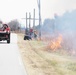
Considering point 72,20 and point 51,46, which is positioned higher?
point 72,20

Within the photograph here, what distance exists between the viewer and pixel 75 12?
30578mm

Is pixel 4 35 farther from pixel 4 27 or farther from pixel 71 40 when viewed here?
pixel 71 40

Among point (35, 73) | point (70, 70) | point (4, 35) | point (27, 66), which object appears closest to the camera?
point (35, 73)

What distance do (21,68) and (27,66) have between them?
777 mm

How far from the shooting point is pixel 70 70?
47.1 ft

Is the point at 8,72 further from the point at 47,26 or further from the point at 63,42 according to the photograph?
the point at 47,26

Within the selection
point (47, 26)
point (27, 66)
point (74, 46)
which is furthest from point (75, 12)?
point (47, 26)

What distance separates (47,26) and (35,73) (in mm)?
59219

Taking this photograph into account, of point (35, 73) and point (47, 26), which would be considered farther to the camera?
point (47, 26)

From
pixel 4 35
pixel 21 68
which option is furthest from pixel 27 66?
pixel 4 35

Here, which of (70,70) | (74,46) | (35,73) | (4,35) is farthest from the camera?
(4,35)

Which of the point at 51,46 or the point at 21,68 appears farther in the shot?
the point at 51,46

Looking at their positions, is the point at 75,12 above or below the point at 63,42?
above

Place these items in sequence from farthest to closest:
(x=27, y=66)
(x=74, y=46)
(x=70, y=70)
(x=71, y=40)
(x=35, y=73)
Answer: (x=71, y=40)
(x=74, y=46)
(x=27, y=66)
(x=70, y=70)
(x=35, y=73)
